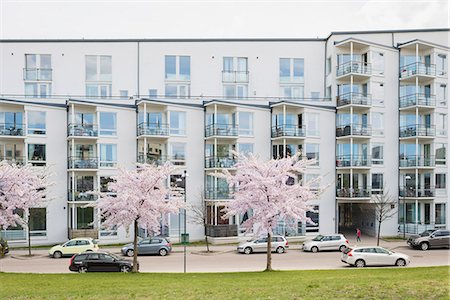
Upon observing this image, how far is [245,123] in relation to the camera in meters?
40.1

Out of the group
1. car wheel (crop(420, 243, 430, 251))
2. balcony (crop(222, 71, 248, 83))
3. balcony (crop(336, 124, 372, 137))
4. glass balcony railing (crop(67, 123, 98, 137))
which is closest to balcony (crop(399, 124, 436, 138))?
balcony (crop(336, 124, 372, 137))

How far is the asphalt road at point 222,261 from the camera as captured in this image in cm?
2533

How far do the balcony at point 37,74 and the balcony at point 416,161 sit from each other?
36.1 m

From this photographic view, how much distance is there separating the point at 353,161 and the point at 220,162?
12.2m

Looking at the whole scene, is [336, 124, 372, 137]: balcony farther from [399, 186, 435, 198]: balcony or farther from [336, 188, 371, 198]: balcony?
[399, 186, 435, 198]: balcony

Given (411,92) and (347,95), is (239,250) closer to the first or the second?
(347,95)

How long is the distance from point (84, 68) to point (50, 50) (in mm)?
3954

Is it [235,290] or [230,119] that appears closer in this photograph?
[235,290]

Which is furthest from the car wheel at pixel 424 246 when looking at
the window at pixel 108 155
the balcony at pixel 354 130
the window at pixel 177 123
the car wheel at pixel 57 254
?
the car wheel at pixel 57 254

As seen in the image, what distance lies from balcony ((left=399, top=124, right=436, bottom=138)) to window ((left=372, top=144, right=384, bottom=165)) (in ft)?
7.94

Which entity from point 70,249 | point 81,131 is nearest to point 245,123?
point 81,131

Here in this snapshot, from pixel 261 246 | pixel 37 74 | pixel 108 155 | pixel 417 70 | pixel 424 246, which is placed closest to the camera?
pixel 261 246

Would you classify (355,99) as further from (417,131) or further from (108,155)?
(108,155)

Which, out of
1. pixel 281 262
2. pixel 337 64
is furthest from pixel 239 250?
pixel 337 64
